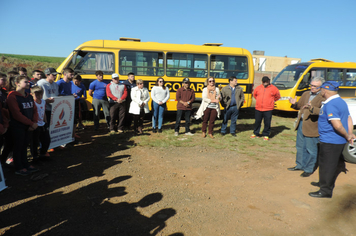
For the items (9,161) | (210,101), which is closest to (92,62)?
(210,101)

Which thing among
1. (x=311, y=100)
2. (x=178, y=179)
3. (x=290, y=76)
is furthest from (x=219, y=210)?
(x=290, y=76)

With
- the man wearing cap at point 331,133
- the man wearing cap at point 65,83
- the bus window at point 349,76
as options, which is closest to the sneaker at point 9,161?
the man wearing cap at point 65,83

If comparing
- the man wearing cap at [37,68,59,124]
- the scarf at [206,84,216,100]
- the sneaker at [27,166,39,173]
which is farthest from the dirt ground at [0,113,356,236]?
the scarf at [206,84,216,100]

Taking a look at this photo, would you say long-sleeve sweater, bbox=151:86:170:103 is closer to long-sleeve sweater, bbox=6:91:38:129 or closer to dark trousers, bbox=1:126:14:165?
long-sleeve sweater, bbox=6:91:38:129

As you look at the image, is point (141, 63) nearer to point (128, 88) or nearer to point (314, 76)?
point (128, 88)

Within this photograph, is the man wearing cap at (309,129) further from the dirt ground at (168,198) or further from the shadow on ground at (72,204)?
the shadow on ground at (72,204)

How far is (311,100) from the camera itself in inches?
188

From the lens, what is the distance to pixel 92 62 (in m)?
9.15

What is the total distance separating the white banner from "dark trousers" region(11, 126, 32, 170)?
0.77 meters

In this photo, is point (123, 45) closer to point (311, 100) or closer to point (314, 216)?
point (311, 100)

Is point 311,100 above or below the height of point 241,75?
below

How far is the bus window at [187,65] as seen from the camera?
387 inches

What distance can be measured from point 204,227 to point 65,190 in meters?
2.43

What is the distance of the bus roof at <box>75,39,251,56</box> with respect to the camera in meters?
9.20
